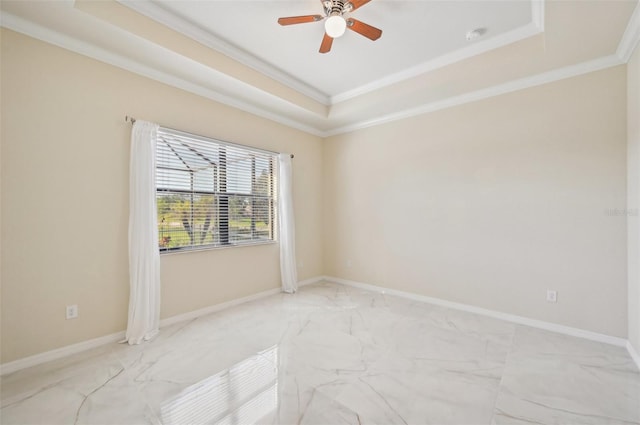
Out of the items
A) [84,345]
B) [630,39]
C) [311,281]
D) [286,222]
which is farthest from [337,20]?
[311,281]

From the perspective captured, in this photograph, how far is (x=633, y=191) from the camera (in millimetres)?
2422

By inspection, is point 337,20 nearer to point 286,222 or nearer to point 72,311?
point 286,222

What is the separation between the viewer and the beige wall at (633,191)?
91.2 inches

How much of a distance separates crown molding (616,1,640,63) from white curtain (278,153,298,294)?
3.62 metres

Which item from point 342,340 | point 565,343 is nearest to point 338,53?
point 342,340

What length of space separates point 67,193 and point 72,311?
1.03m

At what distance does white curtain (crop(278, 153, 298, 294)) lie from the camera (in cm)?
421

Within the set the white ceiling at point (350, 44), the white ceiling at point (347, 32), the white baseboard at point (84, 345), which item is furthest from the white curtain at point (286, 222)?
the white ceiling at point (347, 32)

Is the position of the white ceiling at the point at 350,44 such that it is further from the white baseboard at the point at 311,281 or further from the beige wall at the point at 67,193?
the white baseboard at the point at 311,281

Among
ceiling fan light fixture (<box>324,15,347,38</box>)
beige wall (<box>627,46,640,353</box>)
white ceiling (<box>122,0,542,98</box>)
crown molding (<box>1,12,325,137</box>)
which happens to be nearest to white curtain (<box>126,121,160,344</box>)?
crown molding (<box>1,12,325,137</box>)

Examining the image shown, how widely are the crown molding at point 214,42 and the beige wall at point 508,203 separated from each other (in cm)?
137

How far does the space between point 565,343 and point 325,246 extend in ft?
10.9

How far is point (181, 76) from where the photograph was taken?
3068 millimetres

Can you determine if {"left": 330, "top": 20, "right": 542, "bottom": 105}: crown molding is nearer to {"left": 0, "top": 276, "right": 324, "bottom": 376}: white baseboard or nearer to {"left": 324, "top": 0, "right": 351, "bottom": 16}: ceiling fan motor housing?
{"left": 324, "top": 0, "right": 351, "bottom": 16}: ceiling fan motor housing
